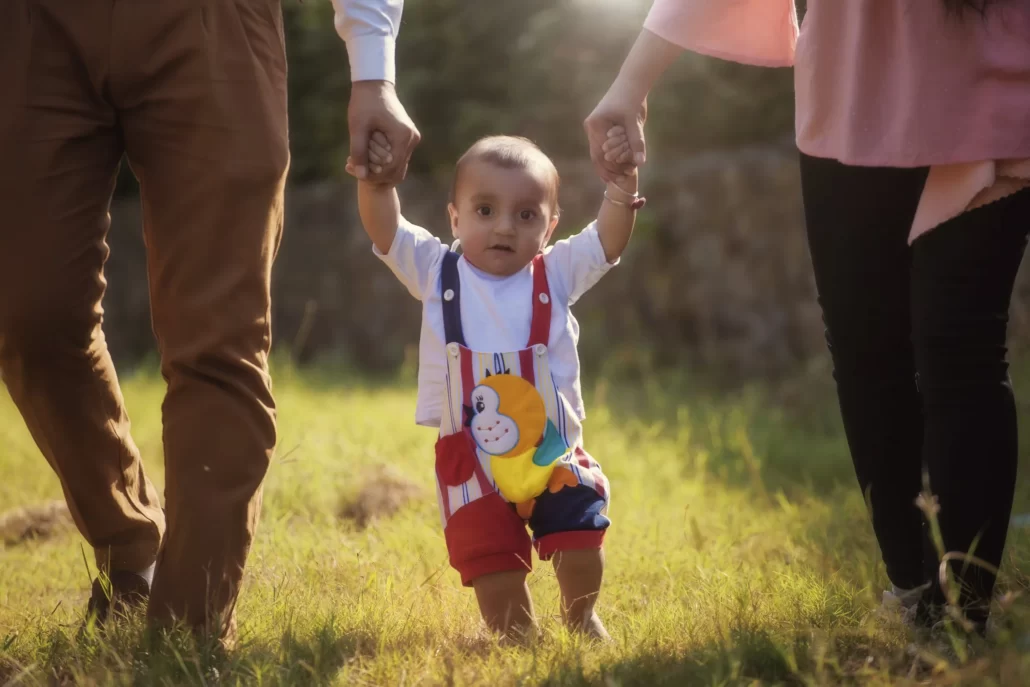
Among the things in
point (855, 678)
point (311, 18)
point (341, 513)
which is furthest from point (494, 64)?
point (855, 678)

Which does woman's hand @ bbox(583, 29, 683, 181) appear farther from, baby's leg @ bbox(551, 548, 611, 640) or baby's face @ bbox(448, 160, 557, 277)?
baby's leg @ bbox(551, 548, 611, 640)

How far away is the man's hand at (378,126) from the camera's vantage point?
221 centimetres

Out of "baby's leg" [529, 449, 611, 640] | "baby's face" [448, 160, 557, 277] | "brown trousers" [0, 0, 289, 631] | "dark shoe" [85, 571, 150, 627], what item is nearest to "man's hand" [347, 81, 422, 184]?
"brown trousers" [0, 0, 289, 631]

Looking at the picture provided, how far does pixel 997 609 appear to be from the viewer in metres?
2.21

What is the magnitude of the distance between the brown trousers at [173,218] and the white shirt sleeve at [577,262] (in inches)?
25.2

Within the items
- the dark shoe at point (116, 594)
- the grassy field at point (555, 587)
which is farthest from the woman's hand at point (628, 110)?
the dark shoe at point (116, 594)

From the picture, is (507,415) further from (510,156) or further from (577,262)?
(510,156)

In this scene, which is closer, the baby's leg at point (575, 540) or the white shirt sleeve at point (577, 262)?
the baby's leg at point (575, 540)

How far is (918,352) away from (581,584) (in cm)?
81

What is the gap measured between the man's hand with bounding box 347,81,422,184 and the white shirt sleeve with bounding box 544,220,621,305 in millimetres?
430

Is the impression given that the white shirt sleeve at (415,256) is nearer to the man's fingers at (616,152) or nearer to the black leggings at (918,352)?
the man's fingers at (616,152)

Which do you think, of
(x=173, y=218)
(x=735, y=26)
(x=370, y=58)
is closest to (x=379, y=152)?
(x=370, y=58)

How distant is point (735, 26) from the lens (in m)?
2.41

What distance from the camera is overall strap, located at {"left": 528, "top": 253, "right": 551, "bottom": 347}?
2400 mm
